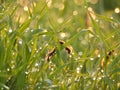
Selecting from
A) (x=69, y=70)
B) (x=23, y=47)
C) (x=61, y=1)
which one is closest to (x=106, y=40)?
(x=69, y=70)

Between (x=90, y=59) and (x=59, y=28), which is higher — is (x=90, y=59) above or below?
below

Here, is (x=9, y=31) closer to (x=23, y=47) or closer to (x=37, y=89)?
(x=23, y=47)

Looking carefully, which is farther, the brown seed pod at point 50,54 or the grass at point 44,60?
the brown seed pod at point 50,54

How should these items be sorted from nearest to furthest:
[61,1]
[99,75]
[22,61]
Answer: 1. [22,61]
2. [99,75]
3. [61,1]

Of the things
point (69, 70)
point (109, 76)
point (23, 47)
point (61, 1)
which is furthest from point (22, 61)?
point (61, 1)

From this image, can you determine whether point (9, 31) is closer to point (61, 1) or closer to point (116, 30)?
point (116, 30)

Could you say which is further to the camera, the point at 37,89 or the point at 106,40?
the point at 106,40

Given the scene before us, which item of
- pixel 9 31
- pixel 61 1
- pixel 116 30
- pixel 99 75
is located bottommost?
pixel 61 1

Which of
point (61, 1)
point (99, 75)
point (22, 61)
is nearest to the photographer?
point (22, 61)

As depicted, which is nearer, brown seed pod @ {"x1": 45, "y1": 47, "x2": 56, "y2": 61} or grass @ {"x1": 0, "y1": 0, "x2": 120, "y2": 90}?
grass @ {"x1": 0, "y1": 0, "x2": 120, "y2": 90}
